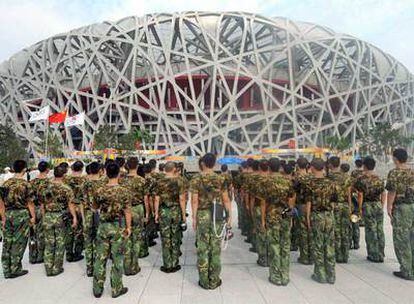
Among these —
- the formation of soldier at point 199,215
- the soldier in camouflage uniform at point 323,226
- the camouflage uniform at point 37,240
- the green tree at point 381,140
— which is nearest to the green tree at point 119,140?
the camouflage uniform at point 37,240

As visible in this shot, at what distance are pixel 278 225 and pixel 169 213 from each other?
6.57 ft

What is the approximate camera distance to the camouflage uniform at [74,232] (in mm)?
5884

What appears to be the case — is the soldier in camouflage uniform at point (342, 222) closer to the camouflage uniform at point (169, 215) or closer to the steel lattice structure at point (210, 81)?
the camouflage uniform at point (169, 215)

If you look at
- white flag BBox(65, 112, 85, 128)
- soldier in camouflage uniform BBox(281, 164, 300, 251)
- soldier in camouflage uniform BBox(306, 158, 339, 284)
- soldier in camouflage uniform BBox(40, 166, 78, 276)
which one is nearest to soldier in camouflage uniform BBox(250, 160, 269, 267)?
soldier in camouflage uniform BBox(281, 164, 300, 251)

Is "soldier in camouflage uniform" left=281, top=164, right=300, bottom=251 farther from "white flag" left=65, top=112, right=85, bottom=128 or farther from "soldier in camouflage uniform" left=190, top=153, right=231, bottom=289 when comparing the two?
"white flag" left=65, top=112, right=85, bottom=128

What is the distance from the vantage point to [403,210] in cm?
502

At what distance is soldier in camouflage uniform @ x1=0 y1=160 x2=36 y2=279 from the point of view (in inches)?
203

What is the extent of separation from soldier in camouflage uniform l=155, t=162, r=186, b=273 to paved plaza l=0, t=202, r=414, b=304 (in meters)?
0.30

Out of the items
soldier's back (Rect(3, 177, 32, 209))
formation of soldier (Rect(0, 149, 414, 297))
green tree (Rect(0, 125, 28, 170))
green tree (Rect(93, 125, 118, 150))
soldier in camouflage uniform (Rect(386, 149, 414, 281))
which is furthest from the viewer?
green tree (Rect(93, 125, 118, 150))

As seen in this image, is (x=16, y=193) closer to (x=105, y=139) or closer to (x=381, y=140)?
(x=105, y=139)

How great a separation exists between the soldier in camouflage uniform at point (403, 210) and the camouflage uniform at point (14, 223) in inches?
256

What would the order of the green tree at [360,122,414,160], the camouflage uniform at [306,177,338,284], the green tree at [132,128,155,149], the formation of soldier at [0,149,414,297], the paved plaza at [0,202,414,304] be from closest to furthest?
the paved plaza at [0,202,414,304]
the formation of soldier at [0,149,414,297]
the camouflage uniform at [306,177,338,284]
the green tree at [132,128,155,149]
the green tree at [360,122,414,160]

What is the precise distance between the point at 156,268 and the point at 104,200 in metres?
2.11

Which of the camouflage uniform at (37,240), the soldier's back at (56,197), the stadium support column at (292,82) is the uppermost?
the stadium support column at (292,82)
